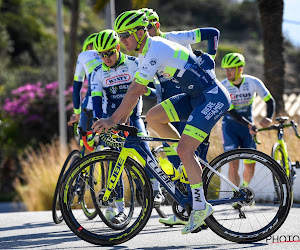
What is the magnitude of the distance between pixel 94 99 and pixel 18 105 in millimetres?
14053

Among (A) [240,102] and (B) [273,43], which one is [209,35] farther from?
(B) [273,43]

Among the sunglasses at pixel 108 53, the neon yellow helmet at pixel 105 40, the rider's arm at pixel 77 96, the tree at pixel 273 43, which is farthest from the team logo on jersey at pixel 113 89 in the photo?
the tree at pixel 273 43

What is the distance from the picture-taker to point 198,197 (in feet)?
21.0

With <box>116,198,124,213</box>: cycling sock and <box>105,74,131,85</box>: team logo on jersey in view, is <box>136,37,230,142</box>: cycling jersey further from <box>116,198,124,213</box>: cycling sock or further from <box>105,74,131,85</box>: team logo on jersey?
<box>105,74,131,85</box>: team logo on jersey

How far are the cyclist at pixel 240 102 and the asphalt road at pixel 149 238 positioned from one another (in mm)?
1757

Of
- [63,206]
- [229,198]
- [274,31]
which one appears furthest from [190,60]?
[274,31]

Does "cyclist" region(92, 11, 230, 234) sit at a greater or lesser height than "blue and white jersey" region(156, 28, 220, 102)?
lesser

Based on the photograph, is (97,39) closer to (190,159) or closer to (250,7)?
(190,159)

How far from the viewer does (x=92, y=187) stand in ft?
23.7

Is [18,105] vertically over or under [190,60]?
under

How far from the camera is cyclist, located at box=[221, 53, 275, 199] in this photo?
997 centimetres

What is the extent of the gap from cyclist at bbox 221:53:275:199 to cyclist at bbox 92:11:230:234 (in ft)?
10.8

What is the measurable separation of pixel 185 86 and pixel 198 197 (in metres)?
1.04

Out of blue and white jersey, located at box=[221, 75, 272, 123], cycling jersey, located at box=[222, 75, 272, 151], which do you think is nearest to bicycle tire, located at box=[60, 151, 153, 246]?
cycling jersey, located at box=[222, 75, 272, 151]
